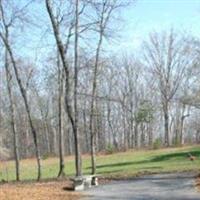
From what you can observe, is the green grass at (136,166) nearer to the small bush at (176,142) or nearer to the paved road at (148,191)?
the paved road at (148,191)

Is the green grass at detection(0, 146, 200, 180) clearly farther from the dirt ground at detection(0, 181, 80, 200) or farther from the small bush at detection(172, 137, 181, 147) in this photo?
the small bush at detection(172, 137, 181, 147)

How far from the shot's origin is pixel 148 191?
733 inches

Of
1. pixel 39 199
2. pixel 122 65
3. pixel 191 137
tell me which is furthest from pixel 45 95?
pixel 39 199

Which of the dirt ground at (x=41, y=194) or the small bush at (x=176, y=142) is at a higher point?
the small bush at (x=176, y=142)

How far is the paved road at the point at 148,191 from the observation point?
16636 mm

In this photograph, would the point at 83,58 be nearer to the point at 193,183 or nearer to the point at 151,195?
the point at 193,183

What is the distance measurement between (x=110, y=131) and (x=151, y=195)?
64100 millimetres

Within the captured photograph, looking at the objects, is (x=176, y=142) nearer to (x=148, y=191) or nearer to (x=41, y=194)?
(x=148, y=191)

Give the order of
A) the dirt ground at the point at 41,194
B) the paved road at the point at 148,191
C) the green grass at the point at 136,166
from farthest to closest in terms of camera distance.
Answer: the green grass at the point at 136,166, the dirt ground at the point at 41,194, the paved road at the point at 148,191

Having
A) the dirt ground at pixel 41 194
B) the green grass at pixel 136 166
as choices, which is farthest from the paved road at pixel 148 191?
the green grass at pixel 136 166

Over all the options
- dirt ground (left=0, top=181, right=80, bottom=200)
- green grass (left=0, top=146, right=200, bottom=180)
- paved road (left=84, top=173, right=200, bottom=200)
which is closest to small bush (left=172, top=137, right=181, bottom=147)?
green grass (left=0, top=146, right=200, bottom=180)

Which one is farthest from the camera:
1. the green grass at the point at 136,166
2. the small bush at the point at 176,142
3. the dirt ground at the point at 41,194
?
the small bush at the point at 176,142

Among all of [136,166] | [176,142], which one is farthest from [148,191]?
[176,142]

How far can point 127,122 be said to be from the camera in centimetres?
7856
